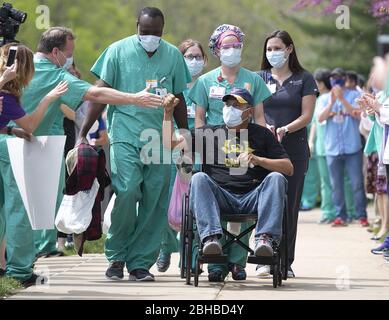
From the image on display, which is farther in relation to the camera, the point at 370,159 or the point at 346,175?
the point at 346,175

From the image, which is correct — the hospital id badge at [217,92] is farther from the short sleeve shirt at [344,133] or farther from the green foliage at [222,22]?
the green foliage at [222,22]

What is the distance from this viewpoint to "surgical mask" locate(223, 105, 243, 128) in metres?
9.16

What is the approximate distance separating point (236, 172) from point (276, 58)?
4.67 ft

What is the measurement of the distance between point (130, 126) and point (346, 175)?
356 inches

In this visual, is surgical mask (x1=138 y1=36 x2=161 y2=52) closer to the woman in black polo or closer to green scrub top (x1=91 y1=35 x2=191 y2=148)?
green scrub top (x1=91 y1=35 x2=191 y2=148)

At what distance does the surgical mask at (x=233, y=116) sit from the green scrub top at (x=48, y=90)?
1.09 m

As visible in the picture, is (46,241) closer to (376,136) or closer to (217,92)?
(217,92)

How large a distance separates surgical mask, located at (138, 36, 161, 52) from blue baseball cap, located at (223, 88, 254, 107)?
2.35ft

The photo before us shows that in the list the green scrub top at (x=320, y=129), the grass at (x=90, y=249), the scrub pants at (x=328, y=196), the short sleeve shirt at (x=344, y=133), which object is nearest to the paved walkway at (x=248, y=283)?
the grass at (x=90, y=249)

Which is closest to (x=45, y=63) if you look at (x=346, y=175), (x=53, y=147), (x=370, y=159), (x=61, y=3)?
(x=53, y=147)
